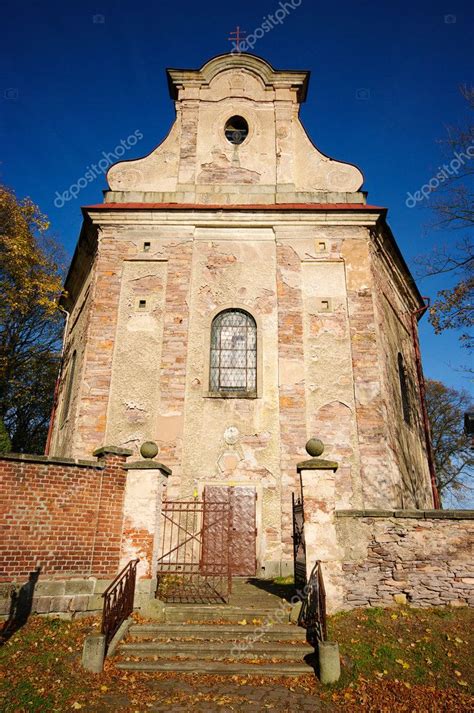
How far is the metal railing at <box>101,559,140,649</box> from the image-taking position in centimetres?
647

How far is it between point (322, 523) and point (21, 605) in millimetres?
4890

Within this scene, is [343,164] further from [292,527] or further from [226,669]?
[226,669]

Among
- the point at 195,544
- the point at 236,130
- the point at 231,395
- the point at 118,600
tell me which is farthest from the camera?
the point at 236,130

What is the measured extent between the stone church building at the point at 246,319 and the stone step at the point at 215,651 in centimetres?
410

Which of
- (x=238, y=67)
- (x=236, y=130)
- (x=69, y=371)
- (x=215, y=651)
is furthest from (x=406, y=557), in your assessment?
(x=238, y=67)

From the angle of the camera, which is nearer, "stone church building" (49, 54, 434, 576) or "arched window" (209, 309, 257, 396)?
"stone church building" (49, 54, 434, 576)

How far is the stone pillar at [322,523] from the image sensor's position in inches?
312

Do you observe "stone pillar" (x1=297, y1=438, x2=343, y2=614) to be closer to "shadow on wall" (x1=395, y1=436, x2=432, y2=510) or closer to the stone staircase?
the stone staircase

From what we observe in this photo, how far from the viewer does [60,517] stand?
7.97m

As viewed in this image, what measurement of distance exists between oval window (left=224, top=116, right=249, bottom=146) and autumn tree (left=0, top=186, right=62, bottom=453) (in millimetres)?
8219

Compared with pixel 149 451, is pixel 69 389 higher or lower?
higher

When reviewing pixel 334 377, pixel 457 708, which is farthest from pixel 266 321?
pixel 457 708

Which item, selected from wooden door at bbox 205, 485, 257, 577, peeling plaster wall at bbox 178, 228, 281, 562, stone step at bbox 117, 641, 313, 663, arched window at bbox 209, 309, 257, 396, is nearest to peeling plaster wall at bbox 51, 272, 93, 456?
peeling plaster wall at bbox 178, 228, 281, 562

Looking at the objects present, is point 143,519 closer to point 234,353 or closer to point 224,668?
point 224,668
